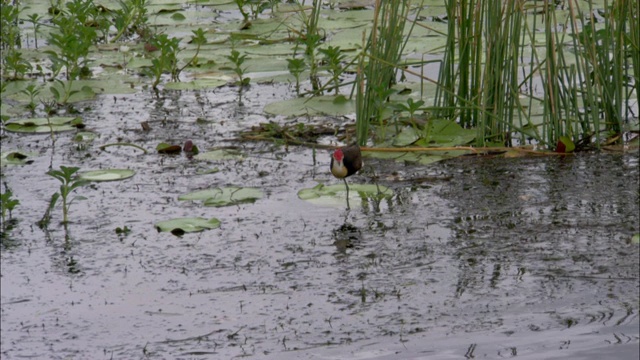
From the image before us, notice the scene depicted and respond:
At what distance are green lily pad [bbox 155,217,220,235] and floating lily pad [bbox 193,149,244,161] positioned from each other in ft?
3.00

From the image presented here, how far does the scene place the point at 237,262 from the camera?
11.9ft

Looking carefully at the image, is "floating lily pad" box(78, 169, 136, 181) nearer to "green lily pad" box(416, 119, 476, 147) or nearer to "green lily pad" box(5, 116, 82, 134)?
"green lily pad" box(5, 116, 82, 134)

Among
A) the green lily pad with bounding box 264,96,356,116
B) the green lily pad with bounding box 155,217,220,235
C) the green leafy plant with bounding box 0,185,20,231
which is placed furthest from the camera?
the green lily pad with bounding box 264,96,356,116

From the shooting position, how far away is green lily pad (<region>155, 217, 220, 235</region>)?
3.94 metres

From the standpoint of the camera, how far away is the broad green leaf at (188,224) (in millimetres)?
3947

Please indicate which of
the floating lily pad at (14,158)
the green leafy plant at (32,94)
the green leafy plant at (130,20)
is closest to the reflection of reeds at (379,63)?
the floating lily pad at (14,158)

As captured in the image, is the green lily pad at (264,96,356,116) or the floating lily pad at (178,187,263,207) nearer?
the floating lily pad at (178,187,263,207)

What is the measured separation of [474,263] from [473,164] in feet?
4.14

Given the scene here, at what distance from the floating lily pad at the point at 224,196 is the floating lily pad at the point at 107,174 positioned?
18.1 inches

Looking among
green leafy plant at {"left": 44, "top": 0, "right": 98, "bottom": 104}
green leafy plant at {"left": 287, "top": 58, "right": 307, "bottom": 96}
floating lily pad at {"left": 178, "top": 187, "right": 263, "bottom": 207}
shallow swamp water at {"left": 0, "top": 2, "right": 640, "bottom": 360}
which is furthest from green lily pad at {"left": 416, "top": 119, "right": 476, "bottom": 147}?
green leafy plant at {"left": 44, "top": 0, "right": 98, "bottom": 104}

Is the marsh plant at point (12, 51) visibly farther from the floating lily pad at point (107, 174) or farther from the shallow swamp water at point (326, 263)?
the floating lily pad at point (107, 174)

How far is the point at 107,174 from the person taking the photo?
15.4ft

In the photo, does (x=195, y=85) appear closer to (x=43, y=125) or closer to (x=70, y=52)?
(x=70, y=52)

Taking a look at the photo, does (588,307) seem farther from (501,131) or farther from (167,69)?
(167,69)
